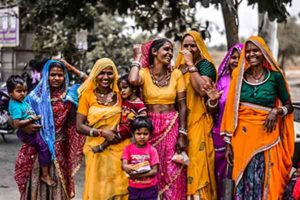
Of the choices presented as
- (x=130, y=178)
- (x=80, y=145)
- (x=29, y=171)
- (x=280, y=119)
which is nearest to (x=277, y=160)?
(x=280, y=119)

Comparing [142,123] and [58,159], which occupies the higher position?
[142,123]

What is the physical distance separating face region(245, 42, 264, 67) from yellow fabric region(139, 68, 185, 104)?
1.93 feet

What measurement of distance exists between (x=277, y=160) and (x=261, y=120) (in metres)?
0.37

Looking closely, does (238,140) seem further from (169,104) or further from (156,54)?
(156,54)

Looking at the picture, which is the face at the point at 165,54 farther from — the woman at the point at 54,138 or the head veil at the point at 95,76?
the woman at the point at 54,138

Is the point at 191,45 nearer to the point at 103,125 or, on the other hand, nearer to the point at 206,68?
the point at 206,68

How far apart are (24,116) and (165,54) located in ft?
4.38

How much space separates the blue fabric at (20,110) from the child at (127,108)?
25.7 inches

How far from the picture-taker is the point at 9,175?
277 inches

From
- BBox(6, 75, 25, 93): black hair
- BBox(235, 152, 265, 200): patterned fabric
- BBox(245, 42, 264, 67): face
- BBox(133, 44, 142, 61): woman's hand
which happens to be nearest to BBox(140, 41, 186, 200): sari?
BBox(133, 44, 142, 61): woman's hand

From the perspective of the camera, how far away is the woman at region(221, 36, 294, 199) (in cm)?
394

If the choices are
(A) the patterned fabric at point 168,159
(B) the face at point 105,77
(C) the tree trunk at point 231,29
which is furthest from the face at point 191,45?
(C) the tree trunk at point 231,29

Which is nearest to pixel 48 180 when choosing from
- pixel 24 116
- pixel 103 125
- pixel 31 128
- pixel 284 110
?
pixel 31 128

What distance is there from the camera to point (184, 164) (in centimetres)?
412
